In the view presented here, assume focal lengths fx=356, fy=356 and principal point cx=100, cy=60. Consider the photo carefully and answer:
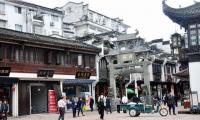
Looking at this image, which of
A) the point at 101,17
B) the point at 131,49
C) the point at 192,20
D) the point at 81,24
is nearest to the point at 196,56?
the point at 192,20

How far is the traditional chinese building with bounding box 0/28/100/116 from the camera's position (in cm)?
3222

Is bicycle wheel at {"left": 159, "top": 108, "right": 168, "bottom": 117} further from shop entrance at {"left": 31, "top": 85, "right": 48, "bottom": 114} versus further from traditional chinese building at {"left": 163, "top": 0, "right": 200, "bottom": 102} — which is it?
shop entrance at {"left": 31, "top": 85, "right": 48, "bottom": 114}

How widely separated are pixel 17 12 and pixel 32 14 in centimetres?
237

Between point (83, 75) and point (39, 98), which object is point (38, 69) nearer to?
point (39, 98)

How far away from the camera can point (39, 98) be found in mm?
36969

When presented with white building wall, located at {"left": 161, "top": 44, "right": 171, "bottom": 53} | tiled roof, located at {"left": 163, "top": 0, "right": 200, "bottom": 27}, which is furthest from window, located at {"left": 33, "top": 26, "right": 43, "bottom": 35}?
white building wall, located at {"left": 161, "top": 44, "right": 171, "bottom": 53}

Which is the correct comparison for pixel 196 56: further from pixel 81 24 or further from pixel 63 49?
pixel 81 24

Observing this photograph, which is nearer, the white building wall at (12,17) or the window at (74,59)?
the window at (74,59)

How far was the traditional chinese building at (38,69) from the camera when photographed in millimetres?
32219

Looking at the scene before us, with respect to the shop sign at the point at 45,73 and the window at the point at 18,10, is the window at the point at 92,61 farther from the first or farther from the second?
the window at the point at 18,10

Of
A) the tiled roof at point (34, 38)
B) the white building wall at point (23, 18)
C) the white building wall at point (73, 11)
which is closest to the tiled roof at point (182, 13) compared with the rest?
the tiled roof at point (34, 38)

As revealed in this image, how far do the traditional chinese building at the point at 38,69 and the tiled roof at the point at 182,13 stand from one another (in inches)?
468

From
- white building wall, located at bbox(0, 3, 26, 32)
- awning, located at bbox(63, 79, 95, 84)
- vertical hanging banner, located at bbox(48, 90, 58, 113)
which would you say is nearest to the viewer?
vertical hanging banner, located at bbox(48, 90, 58, 113)

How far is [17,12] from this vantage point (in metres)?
49.6
